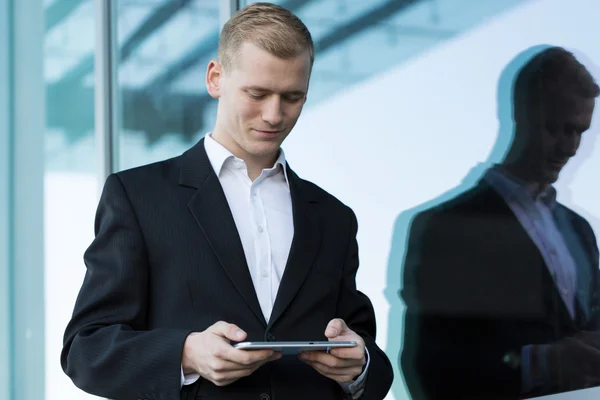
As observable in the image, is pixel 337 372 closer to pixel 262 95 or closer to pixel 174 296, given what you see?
pixel 174 296

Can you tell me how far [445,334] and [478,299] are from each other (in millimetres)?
166

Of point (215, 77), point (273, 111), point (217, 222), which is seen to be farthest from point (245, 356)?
point (215, 77)

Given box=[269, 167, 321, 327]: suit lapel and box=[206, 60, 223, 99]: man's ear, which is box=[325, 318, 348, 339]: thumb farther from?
box=[206, 60, 223, 99]: man's ear

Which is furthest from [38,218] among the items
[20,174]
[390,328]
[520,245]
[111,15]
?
[520,245]

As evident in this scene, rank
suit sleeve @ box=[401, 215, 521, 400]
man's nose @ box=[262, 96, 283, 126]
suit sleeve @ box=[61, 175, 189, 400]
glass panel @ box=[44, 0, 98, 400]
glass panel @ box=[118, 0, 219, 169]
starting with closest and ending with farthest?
suit sleeve @ box=[61, 175, 189, 400]
man's nose @ box=[262, 96, 283, 126]
suit sleeve @ box=[401, 215, 521, 400]
glass panel @ box=[118, 0, 219, 169]
glass panel @ box=[44, 0, 98, 400]

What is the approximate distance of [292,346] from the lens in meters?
1.36

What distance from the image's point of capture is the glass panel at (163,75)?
361 centimetres

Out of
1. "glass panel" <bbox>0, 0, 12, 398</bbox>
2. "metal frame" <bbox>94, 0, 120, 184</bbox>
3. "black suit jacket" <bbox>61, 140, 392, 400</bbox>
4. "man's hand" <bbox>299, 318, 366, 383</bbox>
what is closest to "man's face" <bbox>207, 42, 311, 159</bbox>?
"black suit jacket" <bbox>61, 140, 392, 400</bbox>

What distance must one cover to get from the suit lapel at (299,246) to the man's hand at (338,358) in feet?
0.37

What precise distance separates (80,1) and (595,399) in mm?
3384

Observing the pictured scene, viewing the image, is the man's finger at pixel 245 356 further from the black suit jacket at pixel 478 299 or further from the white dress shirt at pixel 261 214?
the black suit jacket at pixel 478 299

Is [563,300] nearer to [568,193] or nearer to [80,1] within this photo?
[568,193]

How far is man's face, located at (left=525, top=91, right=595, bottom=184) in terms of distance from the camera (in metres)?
2.20

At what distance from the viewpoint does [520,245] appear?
231 centimetres
